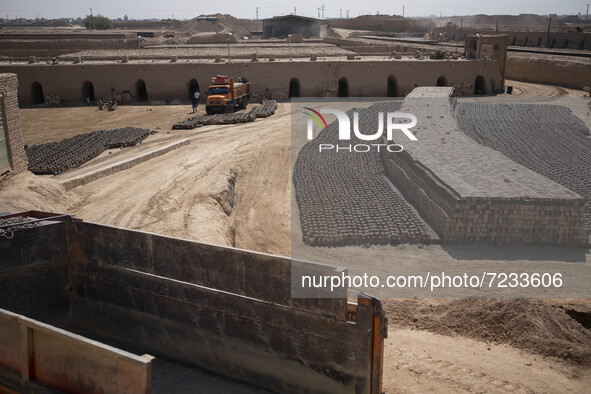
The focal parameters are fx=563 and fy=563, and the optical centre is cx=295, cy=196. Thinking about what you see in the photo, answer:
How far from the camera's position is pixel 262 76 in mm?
30359

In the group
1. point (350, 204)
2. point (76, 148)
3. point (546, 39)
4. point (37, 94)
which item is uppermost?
point (546, 39)

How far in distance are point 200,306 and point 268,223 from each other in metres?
6.61

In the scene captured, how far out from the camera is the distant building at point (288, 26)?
6638cm

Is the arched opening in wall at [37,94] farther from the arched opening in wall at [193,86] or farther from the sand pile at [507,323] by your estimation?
the sand pile at [507,323]

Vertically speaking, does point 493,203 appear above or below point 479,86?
below

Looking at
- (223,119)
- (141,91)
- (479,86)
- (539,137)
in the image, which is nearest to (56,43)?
(141,91)

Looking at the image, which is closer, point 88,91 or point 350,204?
point 350,204

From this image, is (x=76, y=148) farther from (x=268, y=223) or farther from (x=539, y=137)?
(x=539, y=137)

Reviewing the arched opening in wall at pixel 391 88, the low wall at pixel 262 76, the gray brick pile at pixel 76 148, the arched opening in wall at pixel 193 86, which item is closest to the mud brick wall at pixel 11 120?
the gray brick pile at pixel 76 148

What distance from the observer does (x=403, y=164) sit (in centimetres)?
1523

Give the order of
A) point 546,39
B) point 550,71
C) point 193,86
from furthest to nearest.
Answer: point 546,39 < point 550,71 < point 193,86

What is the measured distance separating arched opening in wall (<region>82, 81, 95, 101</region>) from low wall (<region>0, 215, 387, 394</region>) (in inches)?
945

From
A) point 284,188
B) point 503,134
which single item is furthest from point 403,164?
point 503,134

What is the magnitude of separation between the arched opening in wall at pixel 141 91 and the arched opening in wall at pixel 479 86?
717 inches
